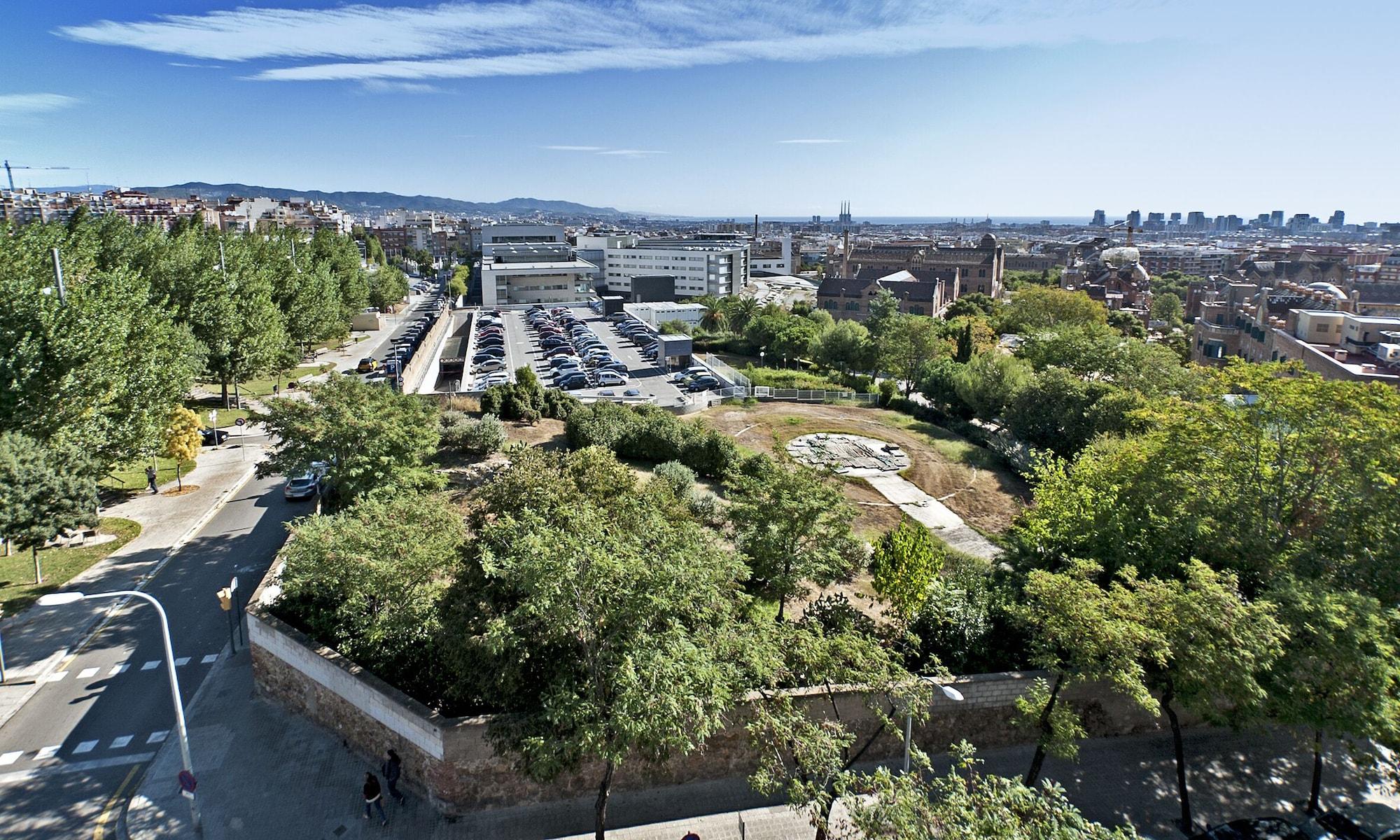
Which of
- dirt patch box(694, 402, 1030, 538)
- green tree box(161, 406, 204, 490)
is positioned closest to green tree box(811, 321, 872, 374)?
dirt patch box(694, 402, 1030, 538)

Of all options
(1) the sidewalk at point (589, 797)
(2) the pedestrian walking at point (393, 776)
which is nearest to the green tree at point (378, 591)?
(2) the pedestrian walking at point (393, 776)

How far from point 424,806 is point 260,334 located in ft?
117

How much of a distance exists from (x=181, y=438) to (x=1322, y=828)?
37066mm

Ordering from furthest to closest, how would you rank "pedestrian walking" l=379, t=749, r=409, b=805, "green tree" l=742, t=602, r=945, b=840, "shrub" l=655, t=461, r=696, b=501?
1. "shrub" l=655, t=461, r=696, b=501
2. "pedestrian walking" l=379, t=749, r=409, b=805
3. "green tree" l=742, t=602, r=945, b=840

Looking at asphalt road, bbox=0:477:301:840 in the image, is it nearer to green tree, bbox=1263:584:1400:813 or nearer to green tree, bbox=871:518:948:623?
green tree, bbox=871:518:948:623

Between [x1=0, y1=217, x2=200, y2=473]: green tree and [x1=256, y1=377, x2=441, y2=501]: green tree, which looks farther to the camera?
[x1=0, y1=217, x2=200, y2=473]: green tree

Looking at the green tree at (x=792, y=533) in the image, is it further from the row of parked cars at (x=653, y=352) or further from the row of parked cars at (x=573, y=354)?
the row of parked cars at (x=653, y=352)

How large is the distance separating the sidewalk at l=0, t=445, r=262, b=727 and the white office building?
80.0 m

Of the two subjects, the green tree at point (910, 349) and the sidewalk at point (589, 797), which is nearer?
the sidewalk at point (589, 797)

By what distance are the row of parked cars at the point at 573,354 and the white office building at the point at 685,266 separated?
2800 centimetres

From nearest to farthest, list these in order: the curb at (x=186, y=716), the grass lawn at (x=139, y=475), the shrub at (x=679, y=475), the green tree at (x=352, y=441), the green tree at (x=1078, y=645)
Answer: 1. the green tree at (x=1078, y=645)
2. the curb at (x=186, y=716)
3. the green tree at (x=352, y=441)
4. the shrub at (x=679, y=475)
5. the grass lawn at (x=139, y=475)

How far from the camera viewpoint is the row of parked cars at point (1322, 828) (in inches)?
490

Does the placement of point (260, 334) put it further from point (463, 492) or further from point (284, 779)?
point (284, 779)

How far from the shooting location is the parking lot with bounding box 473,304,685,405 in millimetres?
49688
